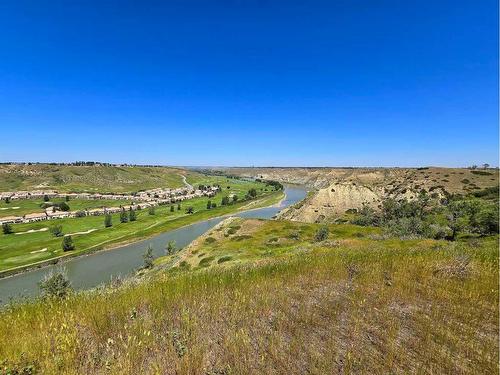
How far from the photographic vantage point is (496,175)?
112688 mm

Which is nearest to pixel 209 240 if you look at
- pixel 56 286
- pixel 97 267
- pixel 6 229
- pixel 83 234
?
pixel 97 267

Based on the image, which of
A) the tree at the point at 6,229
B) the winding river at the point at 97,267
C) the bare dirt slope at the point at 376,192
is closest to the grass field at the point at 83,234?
the tree at the point at 6,229

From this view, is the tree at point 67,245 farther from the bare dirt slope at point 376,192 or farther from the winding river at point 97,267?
the bare dirt slope at point 376,192

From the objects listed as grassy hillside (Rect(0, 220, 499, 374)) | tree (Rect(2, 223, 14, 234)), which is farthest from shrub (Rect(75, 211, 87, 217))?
grassy hillside (Rect(0, 220, 499, 374))

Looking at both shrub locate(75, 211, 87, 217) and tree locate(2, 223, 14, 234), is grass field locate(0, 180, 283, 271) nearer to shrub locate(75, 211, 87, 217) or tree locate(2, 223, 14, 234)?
tree locate(2, 223, 14, 234)

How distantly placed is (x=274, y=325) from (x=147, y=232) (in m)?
98.4

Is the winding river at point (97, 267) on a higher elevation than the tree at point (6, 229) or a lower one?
lower

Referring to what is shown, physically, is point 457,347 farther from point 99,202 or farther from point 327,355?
point 99,202

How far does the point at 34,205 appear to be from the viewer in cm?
15075

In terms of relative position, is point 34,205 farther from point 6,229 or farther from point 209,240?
point 209,240

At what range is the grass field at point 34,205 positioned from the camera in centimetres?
13393

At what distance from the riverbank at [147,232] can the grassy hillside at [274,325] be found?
73.1 metres

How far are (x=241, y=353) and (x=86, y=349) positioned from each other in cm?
231

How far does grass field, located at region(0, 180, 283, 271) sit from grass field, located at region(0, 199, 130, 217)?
1042 inches
